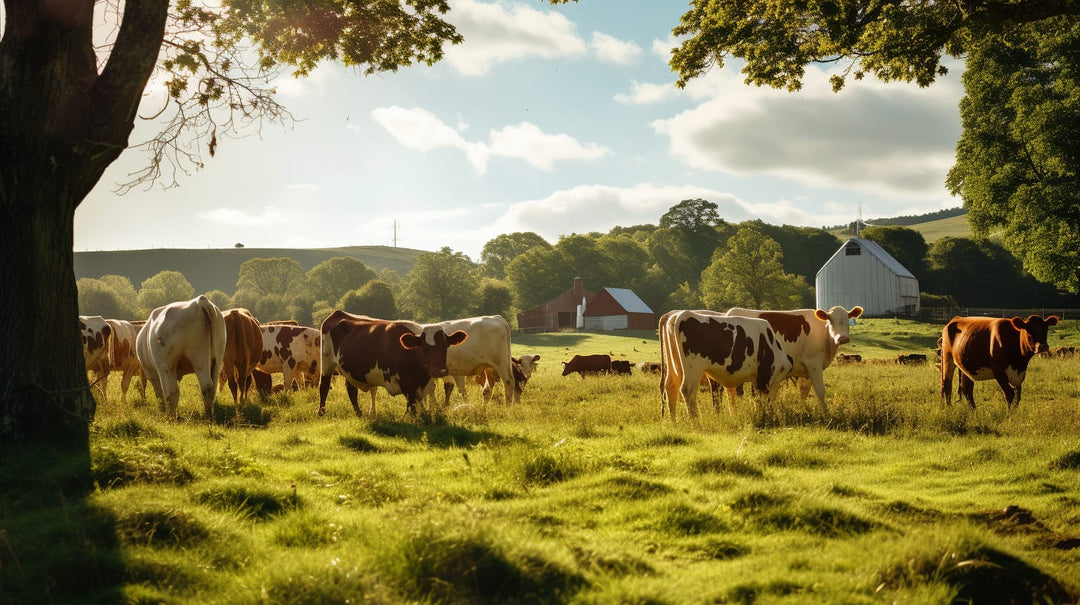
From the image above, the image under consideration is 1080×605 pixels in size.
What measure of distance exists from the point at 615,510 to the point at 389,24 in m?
9.74

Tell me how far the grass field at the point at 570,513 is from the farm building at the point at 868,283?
58.1 meters

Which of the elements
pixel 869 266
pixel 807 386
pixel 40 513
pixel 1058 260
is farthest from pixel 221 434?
pixel 869 266

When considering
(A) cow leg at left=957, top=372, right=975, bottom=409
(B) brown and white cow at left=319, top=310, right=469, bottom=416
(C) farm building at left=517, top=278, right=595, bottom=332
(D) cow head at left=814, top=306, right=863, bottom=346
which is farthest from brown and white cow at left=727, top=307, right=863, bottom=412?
(C) farm building at left=517, top=278, right=595, bottom=332

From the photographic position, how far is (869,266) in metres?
66.5

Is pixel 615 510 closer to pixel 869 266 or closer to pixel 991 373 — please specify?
pixel 991 373

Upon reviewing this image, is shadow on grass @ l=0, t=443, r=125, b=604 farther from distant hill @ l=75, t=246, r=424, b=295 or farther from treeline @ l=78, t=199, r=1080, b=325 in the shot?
→ distant hill @ l=75, t=246, r=424, b=295

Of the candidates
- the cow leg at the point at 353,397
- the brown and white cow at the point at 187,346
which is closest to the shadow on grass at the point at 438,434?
the cow leg at the point at 353,397

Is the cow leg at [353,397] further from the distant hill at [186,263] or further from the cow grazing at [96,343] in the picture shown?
the distant hill at [186,263]

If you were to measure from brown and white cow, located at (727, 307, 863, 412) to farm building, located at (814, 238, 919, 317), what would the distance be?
178ft

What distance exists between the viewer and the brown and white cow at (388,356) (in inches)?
530

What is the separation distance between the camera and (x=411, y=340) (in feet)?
43.8

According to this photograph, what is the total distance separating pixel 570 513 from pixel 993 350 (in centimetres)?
1077

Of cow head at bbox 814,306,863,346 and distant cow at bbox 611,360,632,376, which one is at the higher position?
cow head at bbox 814,306,863,346

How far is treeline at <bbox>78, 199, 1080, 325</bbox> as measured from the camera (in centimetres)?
6197
